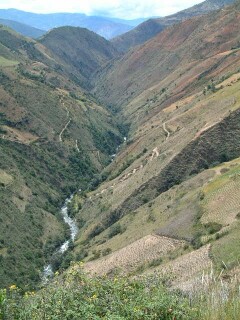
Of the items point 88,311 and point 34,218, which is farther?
point 34,218

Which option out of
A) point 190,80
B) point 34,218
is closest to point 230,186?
point 34,218

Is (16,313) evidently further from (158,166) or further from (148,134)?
(148,134)

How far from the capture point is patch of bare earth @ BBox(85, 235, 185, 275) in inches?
2153

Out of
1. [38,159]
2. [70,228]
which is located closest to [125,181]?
[70,228]

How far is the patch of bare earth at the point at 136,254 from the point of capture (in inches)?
2153

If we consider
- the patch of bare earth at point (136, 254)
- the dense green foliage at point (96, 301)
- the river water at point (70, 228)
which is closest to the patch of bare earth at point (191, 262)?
the patch of bare earth at point (136, 254)

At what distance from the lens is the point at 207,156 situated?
82.7m

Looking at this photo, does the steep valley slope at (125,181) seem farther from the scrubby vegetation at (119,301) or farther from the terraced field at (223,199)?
the scrubby vegetation at (119,301)

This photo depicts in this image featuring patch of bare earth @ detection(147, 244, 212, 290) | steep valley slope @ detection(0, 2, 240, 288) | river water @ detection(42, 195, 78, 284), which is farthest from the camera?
river water @ detection(42, 195, 78, 284)

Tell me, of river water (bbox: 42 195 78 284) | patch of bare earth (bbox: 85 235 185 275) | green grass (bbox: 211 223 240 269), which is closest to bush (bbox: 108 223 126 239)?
river water (bbox: 42 195 78 284)

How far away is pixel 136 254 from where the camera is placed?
5756cm

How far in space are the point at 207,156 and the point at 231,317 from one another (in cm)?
6897

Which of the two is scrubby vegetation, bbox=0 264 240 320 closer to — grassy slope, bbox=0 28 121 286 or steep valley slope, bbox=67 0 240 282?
steep valley slope, bbox=67 0 240 282

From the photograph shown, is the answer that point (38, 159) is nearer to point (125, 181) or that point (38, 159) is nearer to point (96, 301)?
point (125, 181)
